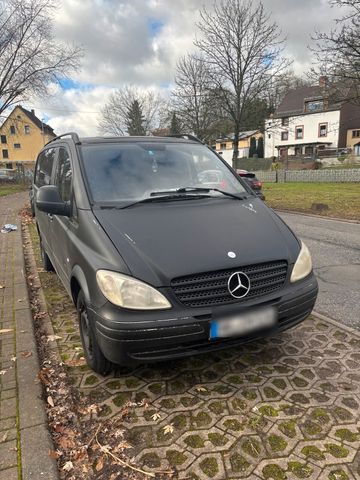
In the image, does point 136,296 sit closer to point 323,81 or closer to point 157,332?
point 157,332

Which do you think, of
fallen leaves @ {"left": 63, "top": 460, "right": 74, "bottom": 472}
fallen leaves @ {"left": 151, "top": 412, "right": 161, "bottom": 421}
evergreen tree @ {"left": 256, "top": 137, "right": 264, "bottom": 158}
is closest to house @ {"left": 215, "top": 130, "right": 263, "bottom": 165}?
evergreen tree @ {"left": 256, "top": 137, "right": 264, "bottom": 158}

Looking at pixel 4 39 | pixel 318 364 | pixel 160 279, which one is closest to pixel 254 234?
pixel 160 279

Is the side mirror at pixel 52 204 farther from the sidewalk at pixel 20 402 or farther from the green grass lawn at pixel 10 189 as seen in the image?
the green grass lawn at pixel 10 189

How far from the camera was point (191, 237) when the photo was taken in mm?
2775

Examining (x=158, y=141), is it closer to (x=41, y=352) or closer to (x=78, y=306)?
(x=78, y=306)

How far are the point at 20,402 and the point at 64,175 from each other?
7.36ft

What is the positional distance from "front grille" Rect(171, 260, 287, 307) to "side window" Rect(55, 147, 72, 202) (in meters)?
1.60

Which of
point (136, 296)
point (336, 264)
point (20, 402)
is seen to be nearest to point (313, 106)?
point (336, 264)

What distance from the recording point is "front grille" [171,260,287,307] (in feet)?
8.19

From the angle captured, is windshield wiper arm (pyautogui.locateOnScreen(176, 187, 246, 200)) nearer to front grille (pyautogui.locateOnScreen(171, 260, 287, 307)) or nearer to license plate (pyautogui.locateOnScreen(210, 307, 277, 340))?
front grille (pyautogui.locateOnScreen(171, 260, 287, 307))

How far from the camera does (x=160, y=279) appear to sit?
247 cm

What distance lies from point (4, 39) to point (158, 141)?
23770mm

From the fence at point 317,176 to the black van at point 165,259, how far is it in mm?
25072

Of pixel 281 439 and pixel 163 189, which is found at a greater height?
pixel 163 189
